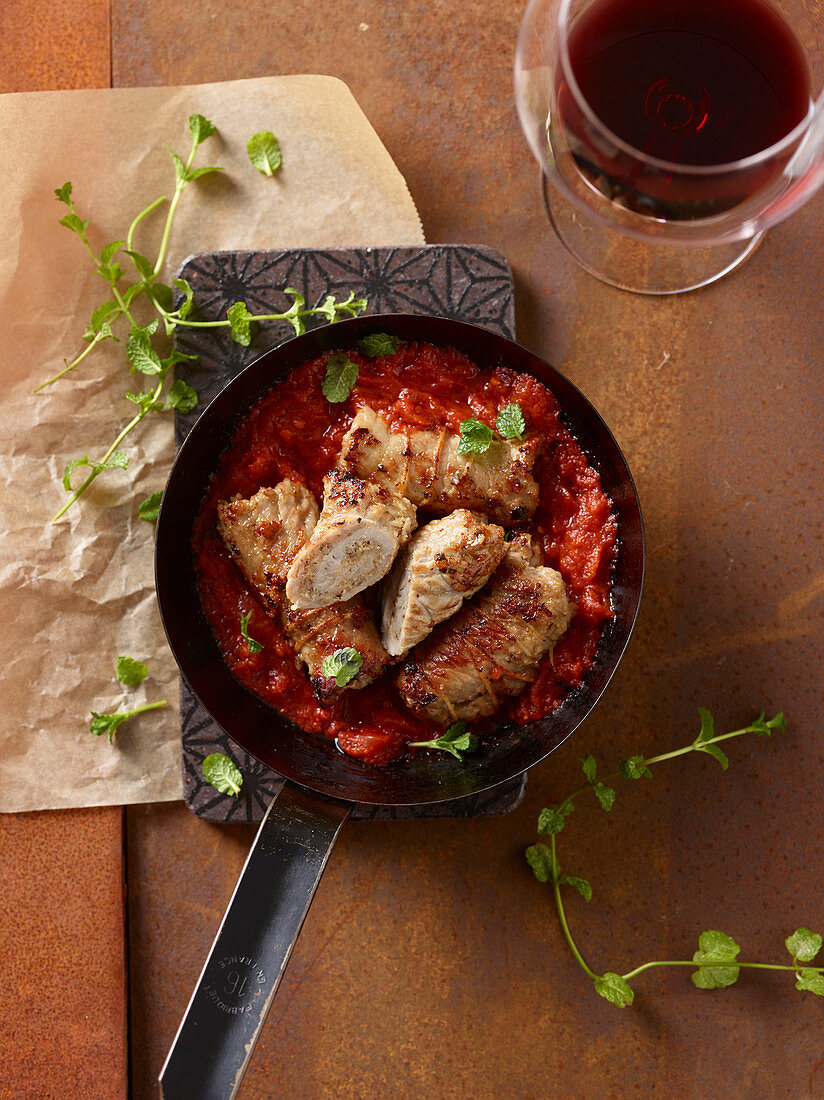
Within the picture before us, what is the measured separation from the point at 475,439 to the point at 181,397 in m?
1.09

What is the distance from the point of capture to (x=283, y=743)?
289 centimetres

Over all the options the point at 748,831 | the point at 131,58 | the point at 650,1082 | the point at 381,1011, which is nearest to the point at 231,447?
the point at 131,58

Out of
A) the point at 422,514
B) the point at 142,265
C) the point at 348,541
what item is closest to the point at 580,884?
the point at 422,514

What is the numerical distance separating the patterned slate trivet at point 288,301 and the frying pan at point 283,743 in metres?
0.28

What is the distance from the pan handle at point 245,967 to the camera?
2477mm

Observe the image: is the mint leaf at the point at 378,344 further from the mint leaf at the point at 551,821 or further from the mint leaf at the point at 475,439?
the mint leaf at the point at 551,821

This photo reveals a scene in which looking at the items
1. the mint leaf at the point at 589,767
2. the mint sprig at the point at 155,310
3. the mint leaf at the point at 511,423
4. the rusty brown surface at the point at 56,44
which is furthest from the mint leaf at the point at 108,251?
the mint leaf at the point at 589,767

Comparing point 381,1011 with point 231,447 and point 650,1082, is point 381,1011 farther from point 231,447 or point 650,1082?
point 231,447

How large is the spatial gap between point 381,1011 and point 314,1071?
1.10ft

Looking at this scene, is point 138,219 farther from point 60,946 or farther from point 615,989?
point 615,989

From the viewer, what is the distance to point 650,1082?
3.31m

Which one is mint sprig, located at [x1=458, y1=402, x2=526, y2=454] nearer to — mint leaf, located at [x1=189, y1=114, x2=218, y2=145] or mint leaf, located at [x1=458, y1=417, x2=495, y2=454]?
mint leaf, located at [x1=458, y1=417, x2=495, y2=454]

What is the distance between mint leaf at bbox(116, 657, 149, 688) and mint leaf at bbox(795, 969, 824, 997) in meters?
2.64

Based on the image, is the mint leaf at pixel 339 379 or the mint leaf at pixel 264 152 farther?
the mint leaf at pixel 264 152
